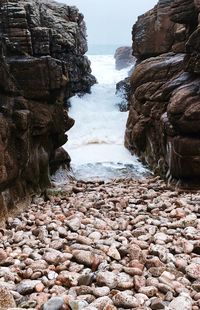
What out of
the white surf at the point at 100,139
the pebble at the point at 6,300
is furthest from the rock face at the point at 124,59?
the pebble at the point at 6,300

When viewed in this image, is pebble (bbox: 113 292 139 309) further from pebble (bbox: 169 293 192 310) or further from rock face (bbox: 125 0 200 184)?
rock face (bbox: 125 0 200 184)

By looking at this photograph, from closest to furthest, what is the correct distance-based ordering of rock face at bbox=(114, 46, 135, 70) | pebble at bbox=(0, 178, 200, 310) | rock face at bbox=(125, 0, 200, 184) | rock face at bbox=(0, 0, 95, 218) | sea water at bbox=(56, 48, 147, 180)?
pebble at bbox=(0, 178, 200, 310) → rock face at bbox=(0, 0, 95, 218) → rock face at bbox=(125, 0, 200, 184) → sea water at bbox=(56, 48, 147, 180) → rock face at bbox=(114, 46, 135, 70)

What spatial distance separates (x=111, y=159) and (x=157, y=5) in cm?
1022

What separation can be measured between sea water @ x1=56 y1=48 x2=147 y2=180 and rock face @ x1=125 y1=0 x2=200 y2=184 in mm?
856

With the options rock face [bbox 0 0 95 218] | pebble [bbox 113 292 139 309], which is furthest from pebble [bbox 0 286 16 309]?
rock face [bbox 0 0 95 218]

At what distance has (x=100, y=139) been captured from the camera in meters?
18.8

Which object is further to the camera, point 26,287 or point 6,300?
point 26,287

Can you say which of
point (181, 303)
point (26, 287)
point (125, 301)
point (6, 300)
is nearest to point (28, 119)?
point (26, 287)

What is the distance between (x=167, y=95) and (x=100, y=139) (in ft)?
24.9

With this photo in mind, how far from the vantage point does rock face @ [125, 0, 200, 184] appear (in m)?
8.67

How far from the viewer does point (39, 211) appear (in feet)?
22.2

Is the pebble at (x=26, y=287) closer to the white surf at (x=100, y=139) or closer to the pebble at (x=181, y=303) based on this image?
the pebble at (x=181, y=303)

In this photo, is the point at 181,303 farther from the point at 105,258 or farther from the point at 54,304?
the point at 105,258

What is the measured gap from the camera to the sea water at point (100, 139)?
13062 mm
